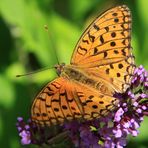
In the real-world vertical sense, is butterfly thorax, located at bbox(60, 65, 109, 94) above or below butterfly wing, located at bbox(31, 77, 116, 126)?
above

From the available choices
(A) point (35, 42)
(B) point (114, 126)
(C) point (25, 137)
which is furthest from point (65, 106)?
(A) point (35, 42)

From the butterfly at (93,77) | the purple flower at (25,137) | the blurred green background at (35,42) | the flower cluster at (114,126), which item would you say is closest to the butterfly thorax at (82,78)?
the butterfly at (93,77)

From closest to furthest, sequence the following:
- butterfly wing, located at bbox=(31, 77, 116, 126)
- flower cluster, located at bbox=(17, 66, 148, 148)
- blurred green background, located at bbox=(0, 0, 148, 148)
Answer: butterfly wing, located at bbox=(31, 77, 116, 126)
flower cluster, located at bbox=(17, 66, 148, 148)
blurred green background, located at bbox=(0, 0, 148, 148)

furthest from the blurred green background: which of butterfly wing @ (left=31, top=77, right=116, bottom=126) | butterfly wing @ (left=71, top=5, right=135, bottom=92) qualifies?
butterfly wing @ (left=31, top=77, right=116, bottom=126)

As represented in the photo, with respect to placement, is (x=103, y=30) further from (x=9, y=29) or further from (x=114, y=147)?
(x=9, y=29)

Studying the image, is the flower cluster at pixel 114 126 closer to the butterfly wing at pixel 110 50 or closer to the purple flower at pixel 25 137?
the purple flower at pixel 25 137

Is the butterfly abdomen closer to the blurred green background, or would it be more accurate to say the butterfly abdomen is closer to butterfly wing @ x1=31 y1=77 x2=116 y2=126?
butterfly wing @ x1=31 y1=77 x2=116 y2=126

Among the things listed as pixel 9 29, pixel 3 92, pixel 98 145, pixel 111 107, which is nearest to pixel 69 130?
pixel 98 145
